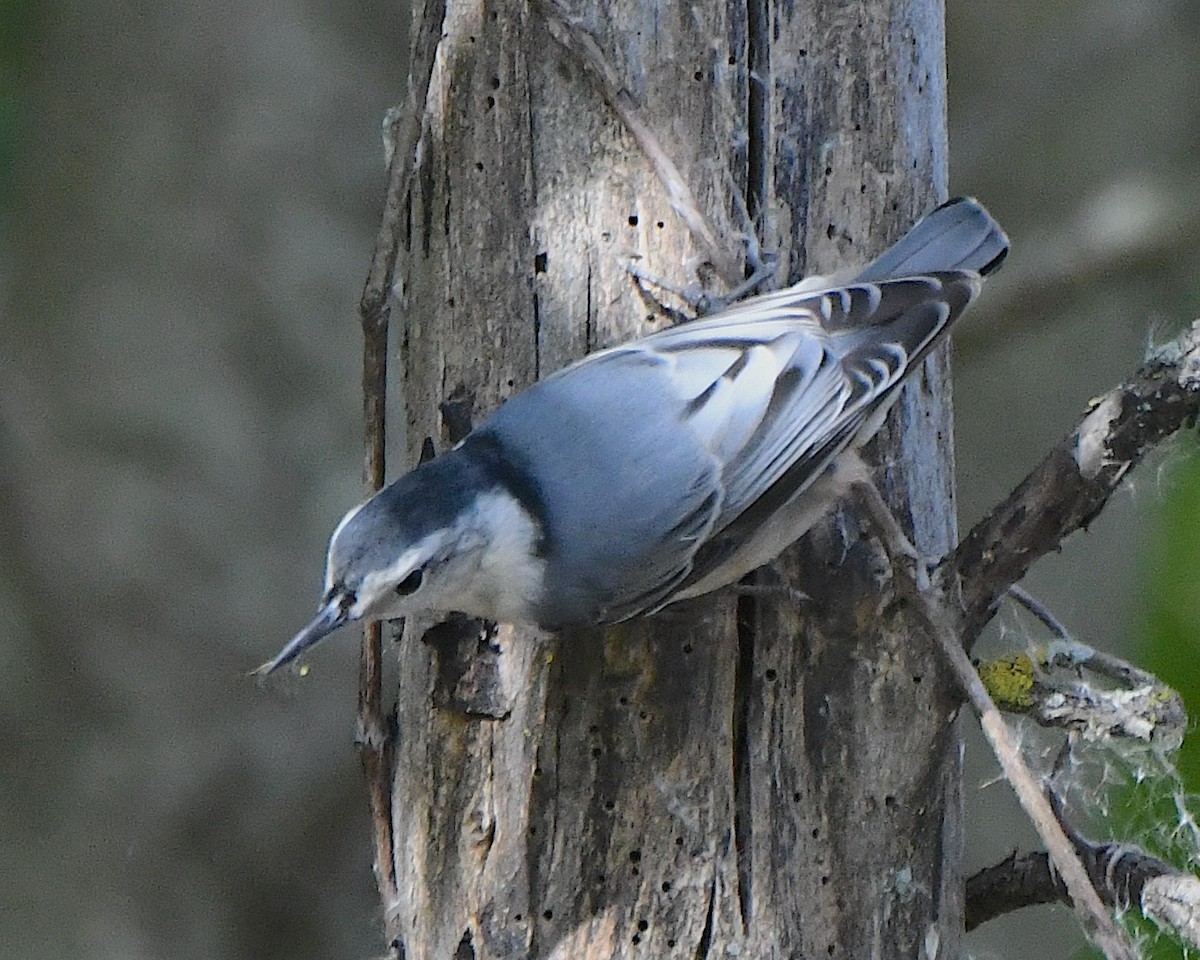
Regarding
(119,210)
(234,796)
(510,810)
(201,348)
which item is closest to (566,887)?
(510,810)

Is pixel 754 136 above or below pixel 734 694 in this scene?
above

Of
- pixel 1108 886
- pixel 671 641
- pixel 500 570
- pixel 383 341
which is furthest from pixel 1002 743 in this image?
pixel 383 341

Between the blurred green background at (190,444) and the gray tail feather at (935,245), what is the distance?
1400 mm

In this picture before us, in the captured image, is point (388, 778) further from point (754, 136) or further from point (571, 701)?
point (754, 136)

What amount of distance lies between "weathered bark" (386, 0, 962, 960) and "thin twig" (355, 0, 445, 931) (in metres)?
0.02

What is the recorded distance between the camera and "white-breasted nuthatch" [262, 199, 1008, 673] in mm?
1464

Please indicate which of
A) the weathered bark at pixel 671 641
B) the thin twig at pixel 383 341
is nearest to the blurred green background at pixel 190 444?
the thin twig at pixel 383 341

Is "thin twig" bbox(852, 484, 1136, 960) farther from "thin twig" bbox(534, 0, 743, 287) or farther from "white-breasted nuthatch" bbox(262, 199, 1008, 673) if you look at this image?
"thin twig" bbox(534, 0, 743, 287)

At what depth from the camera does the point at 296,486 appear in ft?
9.61

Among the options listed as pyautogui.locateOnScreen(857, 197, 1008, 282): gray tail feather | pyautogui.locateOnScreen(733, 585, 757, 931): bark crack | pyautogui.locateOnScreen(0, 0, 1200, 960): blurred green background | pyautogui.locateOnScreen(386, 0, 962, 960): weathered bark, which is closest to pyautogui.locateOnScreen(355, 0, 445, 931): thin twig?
pyautogui.locateOnScreen(386, 0, 962, 960): weathered bark

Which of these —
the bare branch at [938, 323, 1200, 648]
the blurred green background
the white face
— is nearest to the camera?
the bare branch at [938, 323, 1200, 648]

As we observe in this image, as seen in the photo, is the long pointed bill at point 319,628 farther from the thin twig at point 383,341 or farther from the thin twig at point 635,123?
the thin twig at point 635,123

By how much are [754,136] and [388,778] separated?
2.61 ft

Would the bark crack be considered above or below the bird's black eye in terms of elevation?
below
